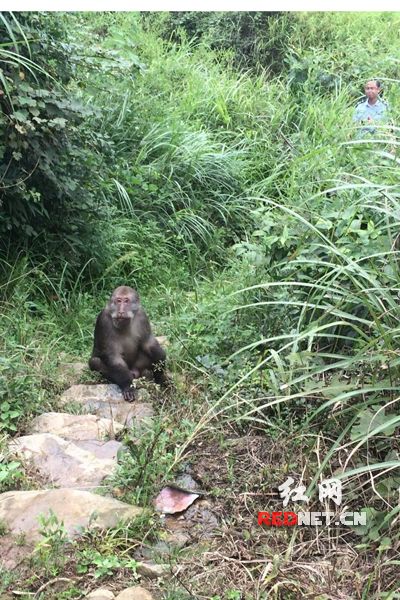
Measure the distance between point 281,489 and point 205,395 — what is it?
3.36 ft

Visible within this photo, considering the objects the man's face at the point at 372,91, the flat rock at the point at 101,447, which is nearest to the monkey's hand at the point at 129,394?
the flat rock at the point at 101,447

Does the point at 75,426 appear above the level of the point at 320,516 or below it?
below

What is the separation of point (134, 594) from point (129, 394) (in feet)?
6.90

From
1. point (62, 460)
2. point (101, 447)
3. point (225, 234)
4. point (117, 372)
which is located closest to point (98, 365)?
point (117, 372)

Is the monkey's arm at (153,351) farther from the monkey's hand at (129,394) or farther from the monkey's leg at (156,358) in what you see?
the monkey's hand at (129,394)

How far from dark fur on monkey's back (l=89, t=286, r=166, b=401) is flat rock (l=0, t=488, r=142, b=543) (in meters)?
1.71

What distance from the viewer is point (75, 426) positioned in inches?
145

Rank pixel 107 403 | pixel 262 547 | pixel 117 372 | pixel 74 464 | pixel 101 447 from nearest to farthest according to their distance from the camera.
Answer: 1. pixel 262 547
2. pixel 74 464
3. pixel 101 447
4. pixel 107 403
5. pixel 117 372

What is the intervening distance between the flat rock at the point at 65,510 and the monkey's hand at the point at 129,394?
152 centimetres

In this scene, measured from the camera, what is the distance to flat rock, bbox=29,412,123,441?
361 cm

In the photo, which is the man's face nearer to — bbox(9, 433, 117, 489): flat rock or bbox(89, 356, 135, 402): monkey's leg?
bbox(89, 356, 135, 402): monkey's leg

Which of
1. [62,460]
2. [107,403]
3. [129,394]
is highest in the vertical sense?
[62,460]

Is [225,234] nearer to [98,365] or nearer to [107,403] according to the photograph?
[98,365]
